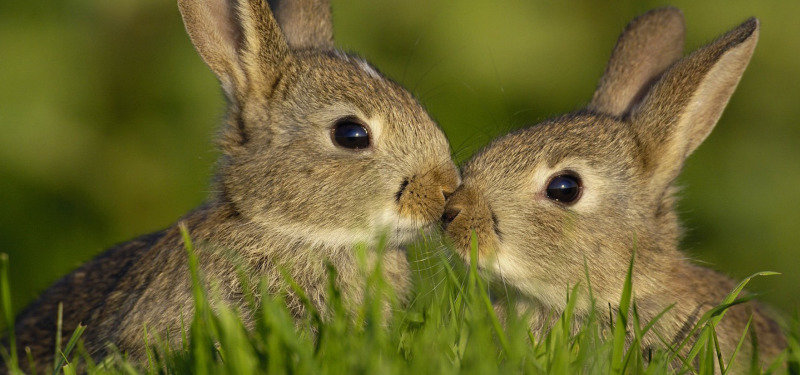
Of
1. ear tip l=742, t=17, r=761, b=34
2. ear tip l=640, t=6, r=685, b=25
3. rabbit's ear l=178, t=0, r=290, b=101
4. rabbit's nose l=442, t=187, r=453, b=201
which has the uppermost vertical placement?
ear tip l=640, t=6, r=685, b=25

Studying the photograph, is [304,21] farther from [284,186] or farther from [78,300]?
[78,300]

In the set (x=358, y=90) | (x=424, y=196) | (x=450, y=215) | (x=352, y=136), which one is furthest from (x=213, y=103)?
(x=450, y=215)

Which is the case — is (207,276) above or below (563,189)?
below

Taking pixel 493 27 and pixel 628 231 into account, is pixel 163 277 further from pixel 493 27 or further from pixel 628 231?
pixel 493 27

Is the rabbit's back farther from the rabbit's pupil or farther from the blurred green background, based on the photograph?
the blurred green background

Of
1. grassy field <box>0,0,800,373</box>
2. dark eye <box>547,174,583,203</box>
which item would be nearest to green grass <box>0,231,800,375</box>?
dark eye <box>547,174,583,203</box>

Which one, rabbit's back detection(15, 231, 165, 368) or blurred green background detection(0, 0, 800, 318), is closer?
rabbit's back detection(15, 231, 165, 368)
